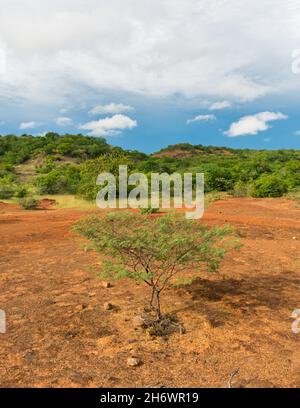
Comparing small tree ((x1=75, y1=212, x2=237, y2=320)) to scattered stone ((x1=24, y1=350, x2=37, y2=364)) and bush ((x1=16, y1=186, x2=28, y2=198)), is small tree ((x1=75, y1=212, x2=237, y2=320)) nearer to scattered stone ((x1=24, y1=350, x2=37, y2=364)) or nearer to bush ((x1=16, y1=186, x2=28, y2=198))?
scattered stone ((x1=24, y1=350, x2=37, y2=364))

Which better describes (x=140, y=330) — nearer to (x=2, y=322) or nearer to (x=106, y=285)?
(x=106, y=285)

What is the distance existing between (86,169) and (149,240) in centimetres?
1618

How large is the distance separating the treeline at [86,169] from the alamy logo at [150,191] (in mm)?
596

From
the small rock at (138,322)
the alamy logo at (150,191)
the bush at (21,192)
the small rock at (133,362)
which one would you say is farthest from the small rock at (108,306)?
the bush at (21,192)

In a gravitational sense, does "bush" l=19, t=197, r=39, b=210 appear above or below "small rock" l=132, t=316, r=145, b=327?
above

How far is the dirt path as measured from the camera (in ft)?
11.9

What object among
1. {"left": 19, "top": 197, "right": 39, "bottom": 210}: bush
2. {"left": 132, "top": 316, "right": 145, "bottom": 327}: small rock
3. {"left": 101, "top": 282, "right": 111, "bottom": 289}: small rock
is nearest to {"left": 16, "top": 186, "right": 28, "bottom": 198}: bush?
{"left": 19, "top": 197, "right": 39, "bottom": 210}: bush

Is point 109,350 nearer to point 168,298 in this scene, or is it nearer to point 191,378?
point 191,378

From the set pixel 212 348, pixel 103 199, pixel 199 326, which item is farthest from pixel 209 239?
pixel 103 199

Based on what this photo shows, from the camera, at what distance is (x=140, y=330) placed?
15.1ft

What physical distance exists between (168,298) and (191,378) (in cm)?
213

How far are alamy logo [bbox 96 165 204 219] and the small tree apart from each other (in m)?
11.3

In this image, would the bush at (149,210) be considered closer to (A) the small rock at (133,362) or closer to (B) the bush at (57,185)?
(A) the small rock at (133,362)

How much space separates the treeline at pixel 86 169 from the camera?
22605mm
